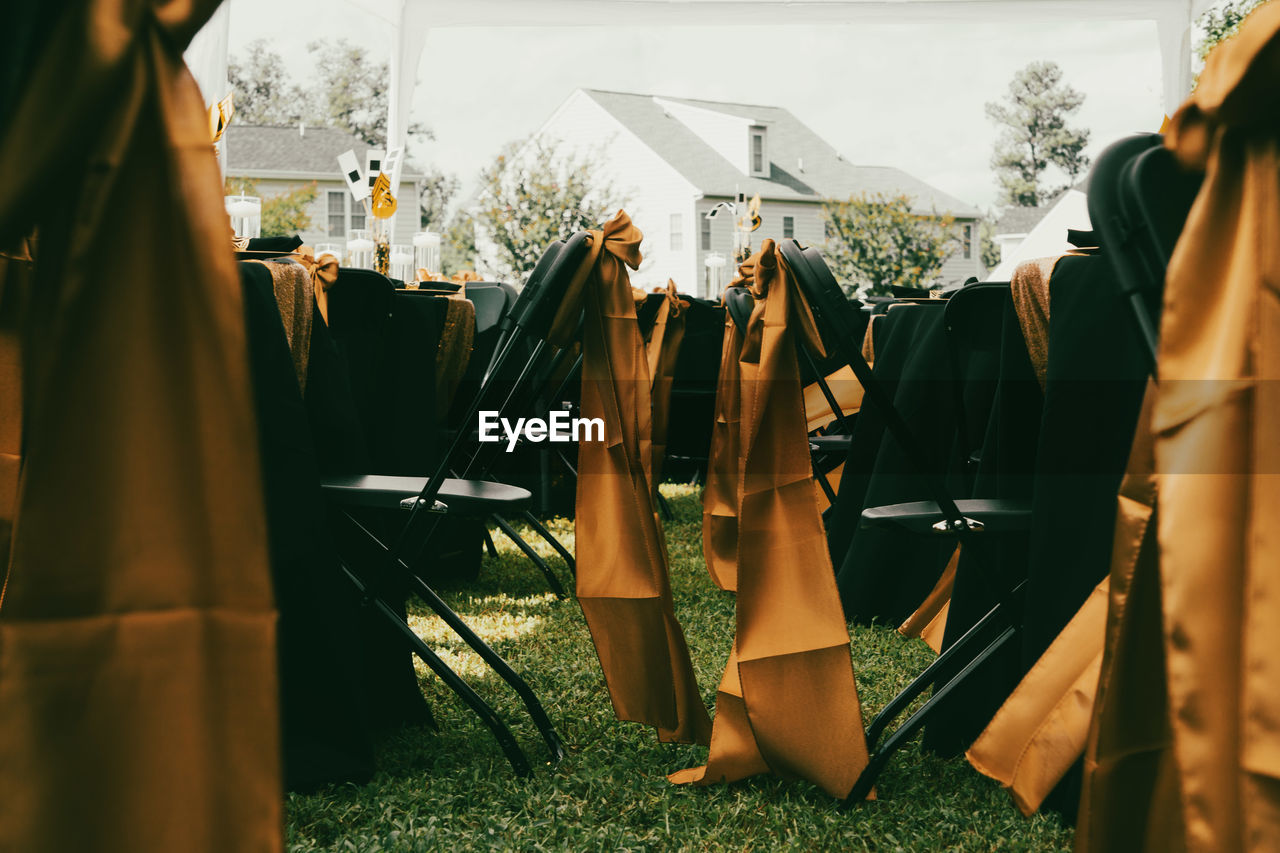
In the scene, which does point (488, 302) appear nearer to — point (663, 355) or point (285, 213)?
point (663, 355)

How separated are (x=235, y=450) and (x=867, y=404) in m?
3.03

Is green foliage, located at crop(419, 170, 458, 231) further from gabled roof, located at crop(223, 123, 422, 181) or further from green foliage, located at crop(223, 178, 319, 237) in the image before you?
green foliage, located at crop(223, 178, 319, 237)

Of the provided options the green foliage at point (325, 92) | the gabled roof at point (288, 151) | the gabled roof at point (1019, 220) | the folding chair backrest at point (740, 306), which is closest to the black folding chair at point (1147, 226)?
the folding chair backrest at point (740, 306)

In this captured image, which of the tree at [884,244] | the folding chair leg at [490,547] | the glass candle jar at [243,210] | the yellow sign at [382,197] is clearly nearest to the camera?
the glass candle jar at [243,210]

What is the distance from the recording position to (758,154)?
3547 cm

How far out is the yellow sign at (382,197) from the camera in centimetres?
529

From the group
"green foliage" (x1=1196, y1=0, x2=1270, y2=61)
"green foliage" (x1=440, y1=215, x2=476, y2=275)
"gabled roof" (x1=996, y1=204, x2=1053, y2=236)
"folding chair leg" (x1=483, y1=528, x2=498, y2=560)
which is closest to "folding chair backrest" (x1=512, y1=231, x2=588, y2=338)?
"folding chair leg" (x1=483, y1=528, x2=498, y2=560)

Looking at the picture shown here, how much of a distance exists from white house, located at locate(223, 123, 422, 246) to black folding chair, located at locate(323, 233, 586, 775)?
28.1 m

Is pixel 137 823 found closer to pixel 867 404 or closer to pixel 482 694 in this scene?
pixel 482 694

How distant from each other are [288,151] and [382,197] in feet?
95.0

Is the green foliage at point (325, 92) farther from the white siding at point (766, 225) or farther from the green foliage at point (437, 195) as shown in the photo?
the white siding at point (766, 225)

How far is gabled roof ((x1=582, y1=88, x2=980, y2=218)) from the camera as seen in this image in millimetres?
34500

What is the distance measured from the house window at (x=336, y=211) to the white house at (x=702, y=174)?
6.23 m

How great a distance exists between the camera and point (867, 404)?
3.79 m
